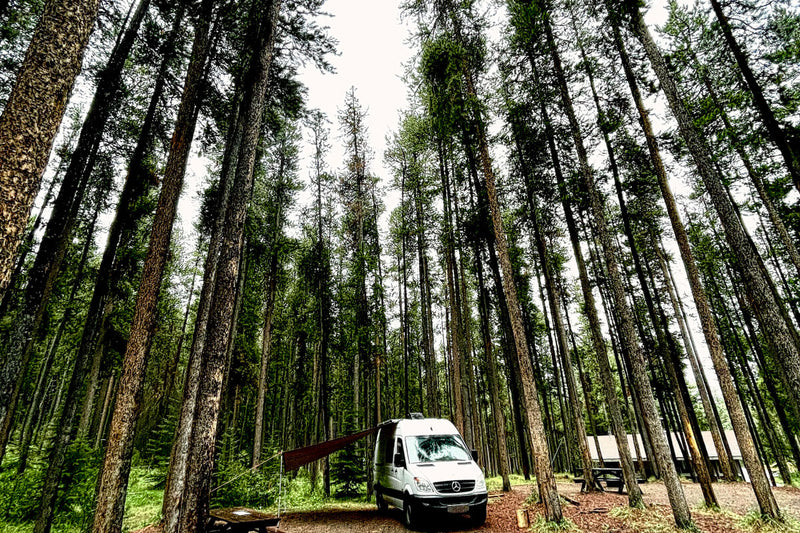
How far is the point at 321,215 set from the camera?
16656mm

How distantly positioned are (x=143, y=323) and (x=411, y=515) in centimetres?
704

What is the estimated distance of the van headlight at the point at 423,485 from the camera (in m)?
7.70

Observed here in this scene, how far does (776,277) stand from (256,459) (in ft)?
86.2

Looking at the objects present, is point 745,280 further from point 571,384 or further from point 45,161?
point 45,161

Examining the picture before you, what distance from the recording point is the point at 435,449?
891cm

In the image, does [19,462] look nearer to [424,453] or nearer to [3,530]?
[3,530]

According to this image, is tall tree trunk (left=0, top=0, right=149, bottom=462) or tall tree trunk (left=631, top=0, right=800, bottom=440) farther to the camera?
tall tree trunk (left=631, top=0, right=800, bottom=440)

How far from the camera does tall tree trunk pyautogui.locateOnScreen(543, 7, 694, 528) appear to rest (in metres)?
6.77

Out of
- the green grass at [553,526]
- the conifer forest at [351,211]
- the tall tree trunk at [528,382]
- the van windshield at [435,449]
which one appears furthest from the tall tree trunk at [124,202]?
the green grass at [553,526]

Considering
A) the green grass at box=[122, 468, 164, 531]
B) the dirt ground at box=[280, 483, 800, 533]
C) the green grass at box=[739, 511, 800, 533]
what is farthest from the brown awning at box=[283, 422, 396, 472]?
the green grass at box=[739, 511, 800, 533]

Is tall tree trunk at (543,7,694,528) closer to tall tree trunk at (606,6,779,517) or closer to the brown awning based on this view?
tall tree trunk at (606,6,779,517)

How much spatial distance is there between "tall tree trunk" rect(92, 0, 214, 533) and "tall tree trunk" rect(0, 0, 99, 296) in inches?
160

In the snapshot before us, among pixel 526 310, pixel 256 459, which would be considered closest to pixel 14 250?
pixel 256 459

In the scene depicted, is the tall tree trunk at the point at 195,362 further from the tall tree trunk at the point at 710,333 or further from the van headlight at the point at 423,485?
the tall tree trunk at the point at 710,333
